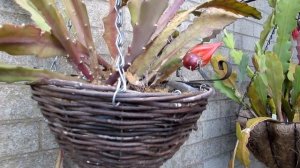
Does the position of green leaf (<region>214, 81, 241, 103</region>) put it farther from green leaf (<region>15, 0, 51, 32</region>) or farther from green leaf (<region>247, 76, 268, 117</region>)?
green leaf (<region>15, 0, 51, 32</region>)

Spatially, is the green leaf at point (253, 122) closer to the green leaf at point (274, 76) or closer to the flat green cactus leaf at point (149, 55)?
the green leaf at point (274, 76)

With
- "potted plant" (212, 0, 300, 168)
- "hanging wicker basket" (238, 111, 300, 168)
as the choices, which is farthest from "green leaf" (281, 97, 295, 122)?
"hanging wicker basket" (238, 111, 300, 168)

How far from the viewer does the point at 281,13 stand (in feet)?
4.19

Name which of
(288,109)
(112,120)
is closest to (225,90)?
(288,109)

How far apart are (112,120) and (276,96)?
0.90m

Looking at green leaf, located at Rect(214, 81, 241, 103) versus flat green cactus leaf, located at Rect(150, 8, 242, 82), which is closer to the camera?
flat green cactus leaf, located at Rect(150, 8, 242, 82)

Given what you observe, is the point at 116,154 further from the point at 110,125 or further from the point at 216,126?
the point at 216,126

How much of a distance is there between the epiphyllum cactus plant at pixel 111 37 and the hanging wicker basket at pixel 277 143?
0.63 metres

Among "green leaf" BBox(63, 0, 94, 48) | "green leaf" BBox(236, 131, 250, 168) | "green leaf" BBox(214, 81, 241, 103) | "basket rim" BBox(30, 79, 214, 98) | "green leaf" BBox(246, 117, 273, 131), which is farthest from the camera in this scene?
"green leaf" BBox(214, 81, 241, 103)

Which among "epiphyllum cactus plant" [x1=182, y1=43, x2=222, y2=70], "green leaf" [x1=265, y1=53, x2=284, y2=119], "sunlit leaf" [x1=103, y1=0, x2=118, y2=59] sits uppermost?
"sunlit leaf" [x1=103, y1=0, x2=118, y2=59]

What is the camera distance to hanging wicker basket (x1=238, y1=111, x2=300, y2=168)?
123cm

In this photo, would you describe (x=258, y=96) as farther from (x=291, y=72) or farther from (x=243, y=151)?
(x=243, y=151)

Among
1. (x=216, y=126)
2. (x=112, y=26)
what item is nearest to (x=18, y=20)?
(x=112, y=26)

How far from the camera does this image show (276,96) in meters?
1.29
